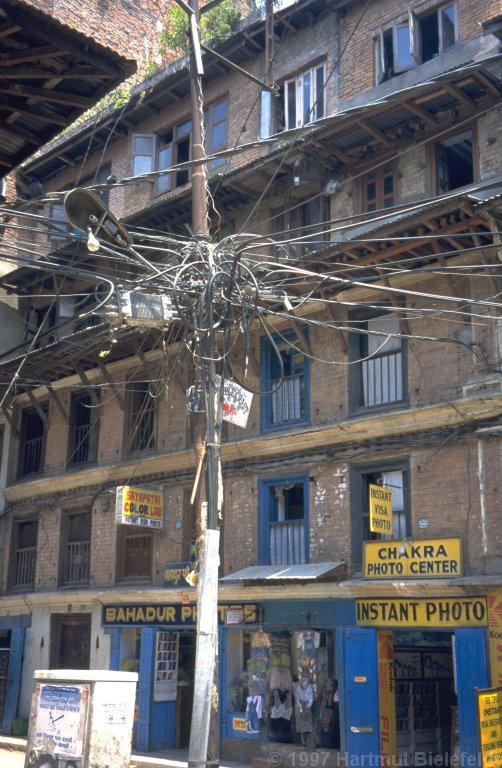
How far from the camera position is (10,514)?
26078mm

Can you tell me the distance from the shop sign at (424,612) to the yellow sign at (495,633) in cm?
17

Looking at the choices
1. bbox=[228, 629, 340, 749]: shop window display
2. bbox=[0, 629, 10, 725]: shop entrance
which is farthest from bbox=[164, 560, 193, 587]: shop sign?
bbox=[0, 629, 10, 725]: shop entrance

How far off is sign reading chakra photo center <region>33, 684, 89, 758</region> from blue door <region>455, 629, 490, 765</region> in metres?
6.93

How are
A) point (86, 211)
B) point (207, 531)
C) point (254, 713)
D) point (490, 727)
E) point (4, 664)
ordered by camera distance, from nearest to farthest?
point (86, 211) < point (207, 531) < point (490, 727) < point (254, 713) < point (4, 664)

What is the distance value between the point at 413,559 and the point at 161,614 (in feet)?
22.2

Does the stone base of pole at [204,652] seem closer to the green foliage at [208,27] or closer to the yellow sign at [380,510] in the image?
the yellow sign at [380,510]

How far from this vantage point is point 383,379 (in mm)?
17844

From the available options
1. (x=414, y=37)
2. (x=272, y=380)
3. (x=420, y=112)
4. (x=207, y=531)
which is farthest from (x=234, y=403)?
(x=414, y=37)

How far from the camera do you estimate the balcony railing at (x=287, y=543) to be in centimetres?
1845

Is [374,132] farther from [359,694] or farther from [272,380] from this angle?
[359,694]

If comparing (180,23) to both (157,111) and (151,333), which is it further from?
(151,333)

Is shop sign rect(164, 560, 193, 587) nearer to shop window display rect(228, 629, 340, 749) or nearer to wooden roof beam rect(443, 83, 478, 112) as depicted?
shop window display rect(228, 629, 340, 749)

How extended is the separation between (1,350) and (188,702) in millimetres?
12217

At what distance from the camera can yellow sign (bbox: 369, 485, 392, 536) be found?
632 inches
